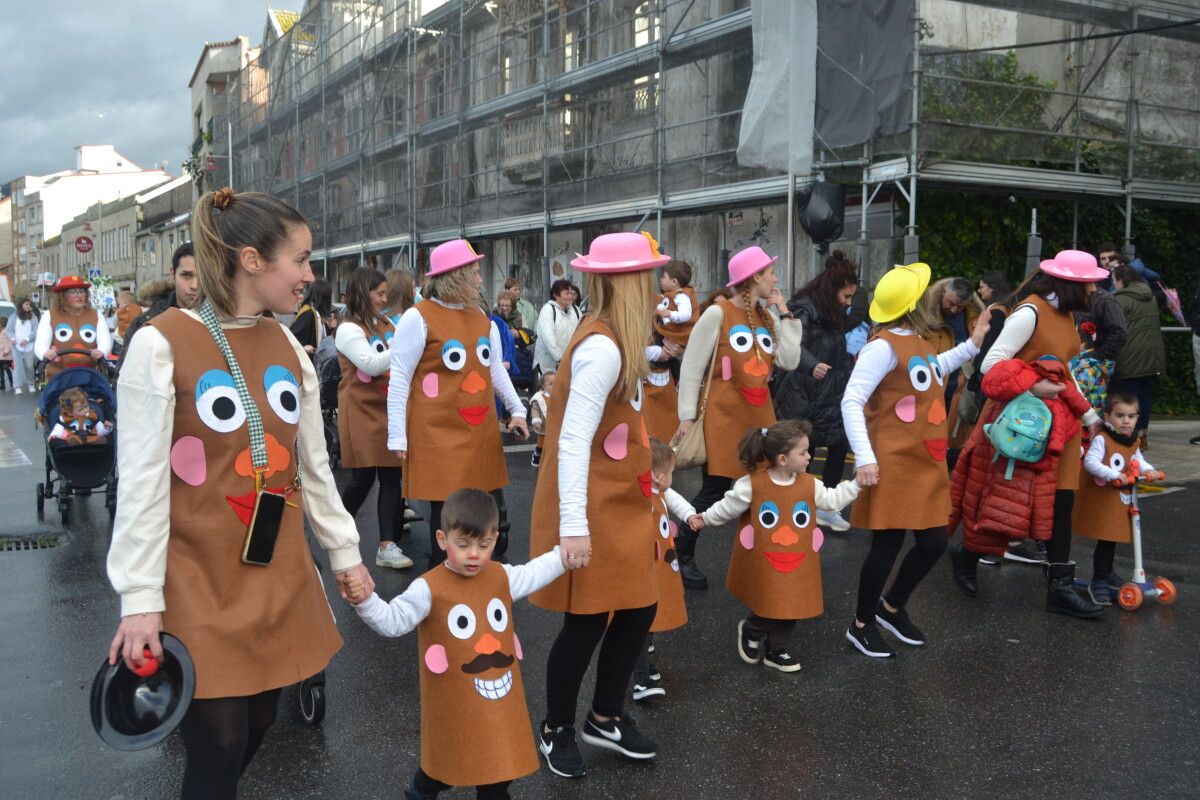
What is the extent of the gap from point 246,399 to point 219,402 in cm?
7

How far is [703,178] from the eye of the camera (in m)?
14.8

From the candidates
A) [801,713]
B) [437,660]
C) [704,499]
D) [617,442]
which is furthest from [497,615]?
[704,499]

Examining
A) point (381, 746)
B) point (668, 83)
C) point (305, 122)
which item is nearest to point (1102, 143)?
point (668, 83)

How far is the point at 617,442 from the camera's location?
3.64m

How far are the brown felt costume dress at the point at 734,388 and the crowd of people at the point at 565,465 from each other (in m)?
0.01

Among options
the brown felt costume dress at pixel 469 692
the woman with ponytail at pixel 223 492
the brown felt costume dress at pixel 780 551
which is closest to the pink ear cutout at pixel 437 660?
the brown felt costume dress at pixel 469 692

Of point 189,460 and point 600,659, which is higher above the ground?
point 189,460

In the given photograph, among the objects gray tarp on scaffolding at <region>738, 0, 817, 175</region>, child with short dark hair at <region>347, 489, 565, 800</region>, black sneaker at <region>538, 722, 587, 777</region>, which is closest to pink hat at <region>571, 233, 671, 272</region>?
child with short dark hair at <region>347, 489, 565, 800</region>

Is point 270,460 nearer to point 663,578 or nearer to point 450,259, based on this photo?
point 663,578

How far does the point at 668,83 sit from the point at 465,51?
682 centimetres

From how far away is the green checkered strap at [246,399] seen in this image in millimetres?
2643

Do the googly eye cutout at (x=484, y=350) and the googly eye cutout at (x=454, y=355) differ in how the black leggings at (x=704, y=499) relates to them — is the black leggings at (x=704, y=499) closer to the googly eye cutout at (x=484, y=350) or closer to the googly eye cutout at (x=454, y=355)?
the googly eye cutout at (x=484, y=350)

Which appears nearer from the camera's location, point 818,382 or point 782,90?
point 818,382

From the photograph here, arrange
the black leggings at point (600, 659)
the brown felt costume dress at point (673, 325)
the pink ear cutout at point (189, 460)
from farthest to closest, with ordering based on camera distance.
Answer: the brown felt costume dress at point (673, 325), the black leggings at point (600, 659), the pink ear cutout at point (189, 460)
